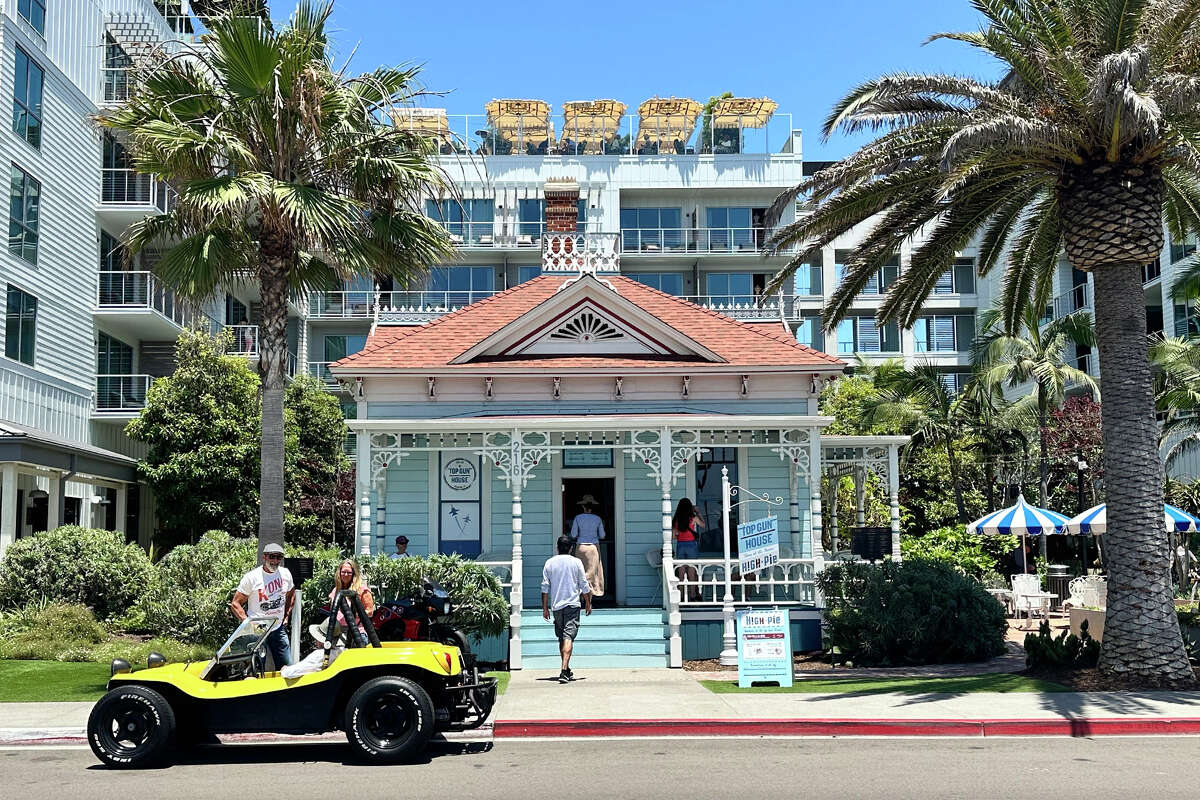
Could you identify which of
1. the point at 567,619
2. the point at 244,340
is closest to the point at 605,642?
the point at 567,619

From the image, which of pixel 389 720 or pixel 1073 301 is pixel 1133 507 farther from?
pixel 1073 301

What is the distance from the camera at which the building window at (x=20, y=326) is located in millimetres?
24828

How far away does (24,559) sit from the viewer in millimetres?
20234

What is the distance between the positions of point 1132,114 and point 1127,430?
376 cm

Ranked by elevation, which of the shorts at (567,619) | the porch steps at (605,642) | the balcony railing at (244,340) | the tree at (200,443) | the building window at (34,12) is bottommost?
the porch steps at (605,642)

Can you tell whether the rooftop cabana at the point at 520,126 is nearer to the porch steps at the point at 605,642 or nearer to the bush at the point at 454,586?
the porch steps at the point at 605,642

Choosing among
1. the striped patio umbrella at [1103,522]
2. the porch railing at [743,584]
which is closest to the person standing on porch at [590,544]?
the porch railing at [743,584]

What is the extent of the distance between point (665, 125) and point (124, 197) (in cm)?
2168

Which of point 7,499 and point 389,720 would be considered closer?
point 389,720

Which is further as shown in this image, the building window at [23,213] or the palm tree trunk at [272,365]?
the building window at [23,213]

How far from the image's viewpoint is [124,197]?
1206 inches

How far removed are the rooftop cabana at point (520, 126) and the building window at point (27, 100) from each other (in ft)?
64.8

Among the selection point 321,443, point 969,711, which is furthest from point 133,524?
point 969,711

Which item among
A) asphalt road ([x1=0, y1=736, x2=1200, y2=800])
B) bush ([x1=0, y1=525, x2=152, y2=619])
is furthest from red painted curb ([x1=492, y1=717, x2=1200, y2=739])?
bush ([x1=0, y1=525, x2=152, y2=619])
